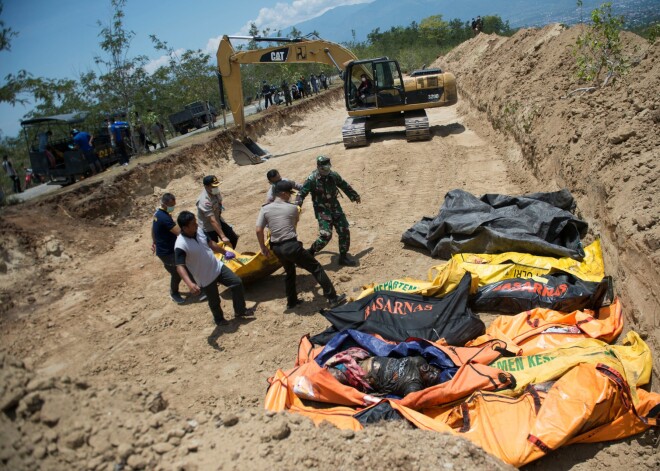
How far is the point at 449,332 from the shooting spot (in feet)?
14.4

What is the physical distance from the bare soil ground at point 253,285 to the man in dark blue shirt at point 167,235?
0.42 metres

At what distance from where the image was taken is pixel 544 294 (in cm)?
479

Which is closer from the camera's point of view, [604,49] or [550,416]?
[550,416]

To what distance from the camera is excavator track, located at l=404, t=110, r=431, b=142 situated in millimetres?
13031

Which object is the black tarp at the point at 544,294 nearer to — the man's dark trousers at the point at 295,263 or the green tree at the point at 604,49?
the man's dark trousers at the point at 295,263

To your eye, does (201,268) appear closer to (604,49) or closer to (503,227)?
(503,227)

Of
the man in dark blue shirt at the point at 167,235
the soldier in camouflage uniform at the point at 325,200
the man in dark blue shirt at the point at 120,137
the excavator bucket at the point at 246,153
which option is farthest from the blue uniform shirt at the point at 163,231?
the man in dark blue shirt at the point at 120,137

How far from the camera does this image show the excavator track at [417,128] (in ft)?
42.8

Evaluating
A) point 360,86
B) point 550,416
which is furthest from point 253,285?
point 360,86

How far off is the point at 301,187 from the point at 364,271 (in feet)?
4.89

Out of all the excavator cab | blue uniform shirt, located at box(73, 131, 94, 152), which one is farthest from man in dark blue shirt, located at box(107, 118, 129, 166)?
the excavator cab

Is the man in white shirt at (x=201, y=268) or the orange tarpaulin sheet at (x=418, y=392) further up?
the man in white shirt at (x=201, y=268)

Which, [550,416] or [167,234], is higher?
[167,234]

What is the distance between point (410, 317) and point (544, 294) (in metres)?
1.45
